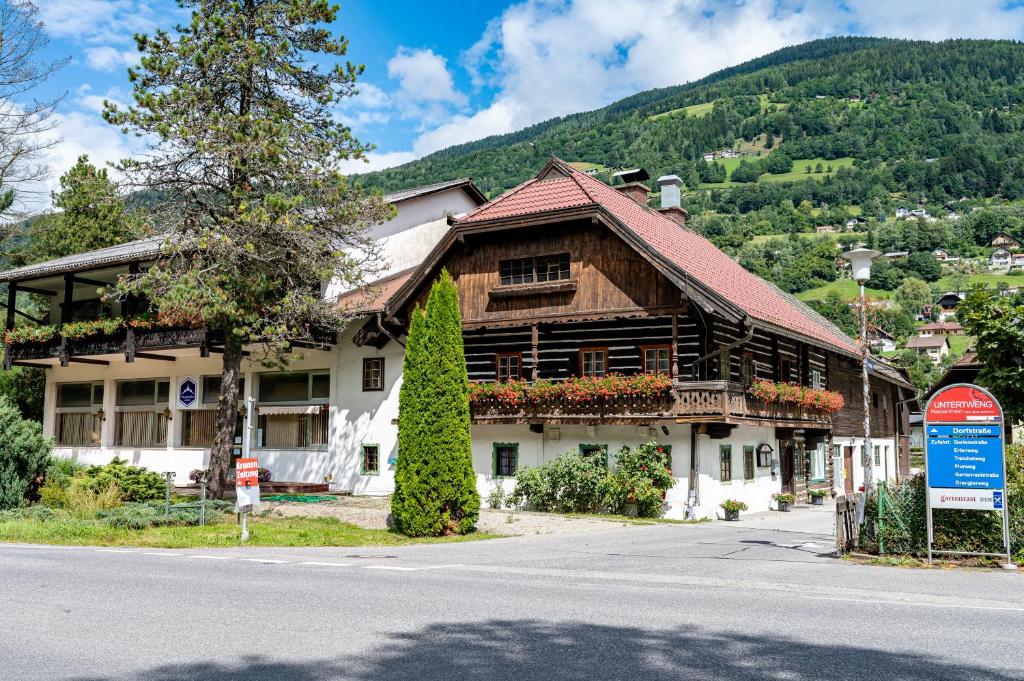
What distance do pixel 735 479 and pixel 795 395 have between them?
3831 mm

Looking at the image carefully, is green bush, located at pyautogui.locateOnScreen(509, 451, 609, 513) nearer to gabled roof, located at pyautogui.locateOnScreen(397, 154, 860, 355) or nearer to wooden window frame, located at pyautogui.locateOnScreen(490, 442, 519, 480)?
wooden window frame, located at pyautogui.locateOnScreen(490, 442, 519, 480)

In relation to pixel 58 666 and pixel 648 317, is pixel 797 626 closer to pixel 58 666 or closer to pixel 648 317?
pixel 58 666

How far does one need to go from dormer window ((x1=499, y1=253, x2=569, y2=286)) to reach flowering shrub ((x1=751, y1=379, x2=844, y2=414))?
6916mm

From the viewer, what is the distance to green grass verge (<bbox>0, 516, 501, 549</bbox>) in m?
18.8

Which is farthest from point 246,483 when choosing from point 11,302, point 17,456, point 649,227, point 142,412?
point 11,302

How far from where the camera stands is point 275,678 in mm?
6969

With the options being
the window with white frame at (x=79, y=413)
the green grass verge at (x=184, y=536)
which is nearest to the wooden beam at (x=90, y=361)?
the window with white frame at (x=79, y=413)

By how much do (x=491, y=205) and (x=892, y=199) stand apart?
189 m

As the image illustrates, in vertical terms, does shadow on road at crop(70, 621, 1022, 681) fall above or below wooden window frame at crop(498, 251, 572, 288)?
below

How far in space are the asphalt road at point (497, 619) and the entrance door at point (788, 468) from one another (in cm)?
1815

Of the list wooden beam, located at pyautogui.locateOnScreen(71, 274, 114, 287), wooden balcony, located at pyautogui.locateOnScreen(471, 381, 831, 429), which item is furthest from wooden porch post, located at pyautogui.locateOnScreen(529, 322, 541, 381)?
wooden beam, located at pyautogui.locateOnScreen(71, 274, 114, 287)

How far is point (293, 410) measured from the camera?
108 ft

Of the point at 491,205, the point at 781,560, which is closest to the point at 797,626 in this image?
the point at 781,560

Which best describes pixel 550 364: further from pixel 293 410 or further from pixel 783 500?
pixel 293 410
